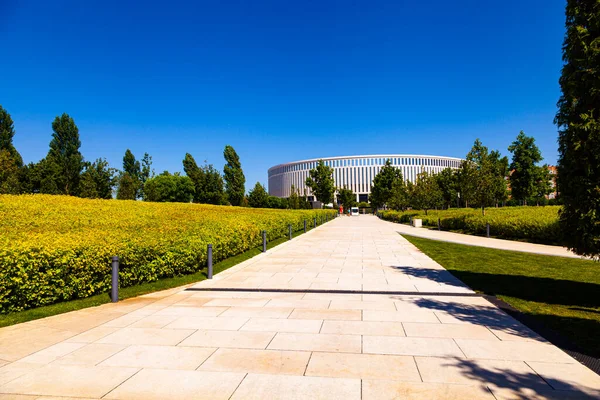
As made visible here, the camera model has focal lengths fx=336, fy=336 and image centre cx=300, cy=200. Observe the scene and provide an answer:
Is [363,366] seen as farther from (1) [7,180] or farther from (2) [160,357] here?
(1) [7,180]

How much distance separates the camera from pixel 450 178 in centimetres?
5728

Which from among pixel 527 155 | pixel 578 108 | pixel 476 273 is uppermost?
pixel 527 155

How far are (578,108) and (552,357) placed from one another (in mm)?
4496

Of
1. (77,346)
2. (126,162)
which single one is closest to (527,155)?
(77,346)

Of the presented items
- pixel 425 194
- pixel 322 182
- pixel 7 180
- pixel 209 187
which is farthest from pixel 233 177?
pixel 7 180

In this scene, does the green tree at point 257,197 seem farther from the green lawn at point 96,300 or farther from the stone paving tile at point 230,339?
the stone paving tile at point 230,339

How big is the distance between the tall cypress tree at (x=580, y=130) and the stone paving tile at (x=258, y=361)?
5404 mm

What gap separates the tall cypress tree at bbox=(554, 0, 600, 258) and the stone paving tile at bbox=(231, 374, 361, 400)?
520 cm

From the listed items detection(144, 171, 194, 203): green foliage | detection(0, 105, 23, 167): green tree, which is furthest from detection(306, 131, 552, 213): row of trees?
detection(0, 105, 23, 167): green tree

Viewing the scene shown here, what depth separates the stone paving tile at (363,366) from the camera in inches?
147

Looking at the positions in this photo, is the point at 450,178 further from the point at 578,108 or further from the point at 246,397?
the point at 246,397

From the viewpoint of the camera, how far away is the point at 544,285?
796 centimetres

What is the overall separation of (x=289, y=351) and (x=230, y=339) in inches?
38.3

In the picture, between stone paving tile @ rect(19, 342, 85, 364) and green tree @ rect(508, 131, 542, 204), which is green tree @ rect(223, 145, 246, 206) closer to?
green tree @ rect(508, 131, 542, 204)
